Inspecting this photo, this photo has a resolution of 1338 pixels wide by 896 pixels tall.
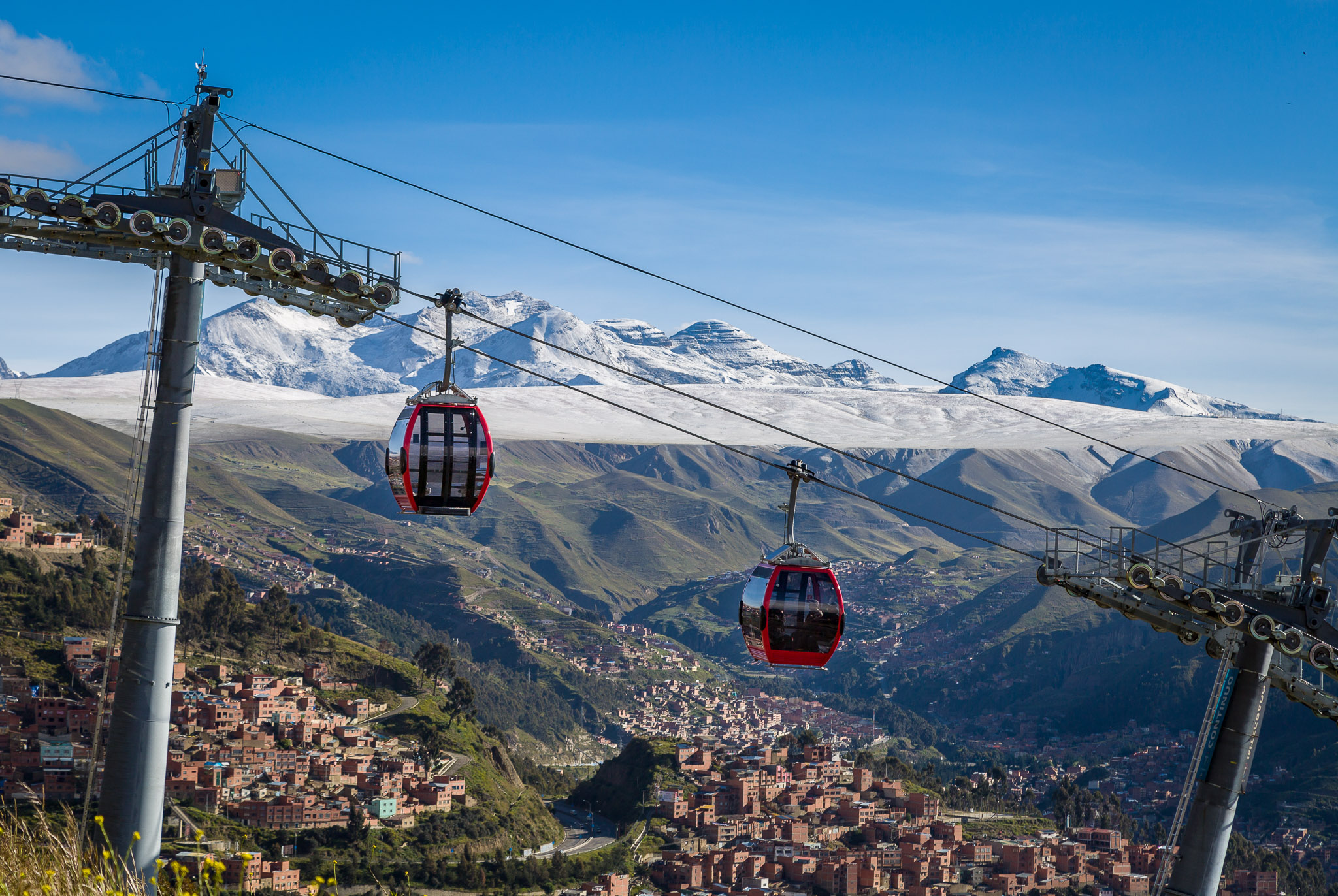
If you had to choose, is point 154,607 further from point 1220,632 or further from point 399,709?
point 399,709

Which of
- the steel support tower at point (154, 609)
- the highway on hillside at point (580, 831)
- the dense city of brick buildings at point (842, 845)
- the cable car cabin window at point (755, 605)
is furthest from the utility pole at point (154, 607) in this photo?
the highway on hillside at point (580, 831)

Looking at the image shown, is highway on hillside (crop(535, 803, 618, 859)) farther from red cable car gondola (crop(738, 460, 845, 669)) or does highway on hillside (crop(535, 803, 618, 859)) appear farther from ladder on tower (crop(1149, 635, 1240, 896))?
red cable car gondola (crop(738, 460, 845, 669))

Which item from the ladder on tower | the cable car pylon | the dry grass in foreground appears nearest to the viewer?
the dry grass in foreground

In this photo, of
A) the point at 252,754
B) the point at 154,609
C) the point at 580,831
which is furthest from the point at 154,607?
the point at 580,831

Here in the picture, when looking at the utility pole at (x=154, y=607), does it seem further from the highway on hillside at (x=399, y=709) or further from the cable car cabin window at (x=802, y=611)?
the highway on hillside at (x=399, y=709)

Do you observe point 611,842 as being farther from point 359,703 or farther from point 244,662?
point 244,662

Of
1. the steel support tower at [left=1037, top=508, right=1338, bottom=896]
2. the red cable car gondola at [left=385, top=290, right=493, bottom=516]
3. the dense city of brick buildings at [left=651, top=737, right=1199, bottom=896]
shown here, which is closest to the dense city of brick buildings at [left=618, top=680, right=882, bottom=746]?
the dense city of brick buildings at [left=651, top=737, right=1199, bottom=896]

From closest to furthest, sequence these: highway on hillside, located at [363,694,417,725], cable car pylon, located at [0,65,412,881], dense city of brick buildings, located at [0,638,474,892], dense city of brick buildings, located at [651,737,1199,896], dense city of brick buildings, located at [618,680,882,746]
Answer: cable car pylon, located at [0,65,412,881]
dense city of brick buildings, located at [0,638,474,892]
dense city of brick buildings, located at [651,737,1199,896]
highway on hillside, located at [363,694,417,725]
dense city of brick buildings, located at [618,680,882,746]
